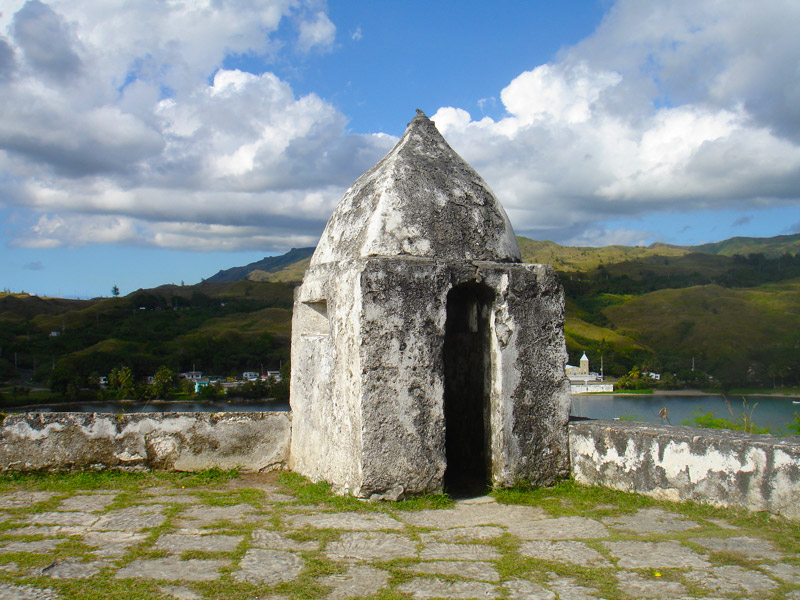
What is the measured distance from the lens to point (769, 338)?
3356cm

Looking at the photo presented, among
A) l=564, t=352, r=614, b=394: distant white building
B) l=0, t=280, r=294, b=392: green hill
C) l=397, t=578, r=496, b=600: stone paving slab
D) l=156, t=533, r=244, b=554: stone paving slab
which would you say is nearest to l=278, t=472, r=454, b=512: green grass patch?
l=156, t=533, r=244, b=554: stone paving slab

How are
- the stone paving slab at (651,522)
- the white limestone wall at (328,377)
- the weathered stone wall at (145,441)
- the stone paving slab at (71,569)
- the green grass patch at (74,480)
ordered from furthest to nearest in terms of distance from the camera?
the weathered stone wall at (145,441)
the green grass patch at (74,480)
the white limestone wall at (328,377)
the stone paving slab at (651,522)
the stone paving slab at (71,569)

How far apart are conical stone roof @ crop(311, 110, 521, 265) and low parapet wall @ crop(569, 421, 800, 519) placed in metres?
1.47

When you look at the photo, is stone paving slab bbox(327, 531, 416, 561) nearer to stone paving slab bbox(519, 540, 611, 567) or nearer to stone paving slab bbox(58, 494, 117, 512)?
stone paving slab bbox(519, 540, 611, 567)

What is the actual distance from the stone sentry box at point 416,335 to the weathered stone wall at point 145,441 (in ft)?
0.95

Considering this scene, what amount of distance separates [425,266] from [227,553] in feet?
6.77

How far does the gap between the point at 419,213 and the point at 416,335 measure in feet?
2.94

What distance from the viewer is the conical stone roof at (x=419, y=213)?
170 inches

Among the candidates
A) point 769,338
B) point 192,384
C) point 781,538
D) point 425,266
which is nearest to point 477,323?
point 425,266

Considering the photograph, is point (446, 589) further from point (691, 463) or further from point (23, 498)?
point (23, 498)

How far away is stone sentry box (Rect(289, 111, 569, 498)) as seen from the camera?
3.95 metres

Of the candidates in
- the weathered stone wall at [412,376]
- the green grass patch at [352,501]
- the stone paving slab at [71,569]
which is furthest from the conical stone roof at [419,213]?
the stone paving slab at [71,569]

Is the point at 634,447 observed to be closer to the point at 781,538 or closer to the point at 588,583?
the point at 781,538

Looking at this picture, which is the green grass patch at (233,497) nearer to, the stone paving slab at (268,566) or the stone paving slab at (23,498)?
the stone paving slab at (23,498)
